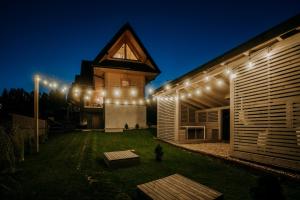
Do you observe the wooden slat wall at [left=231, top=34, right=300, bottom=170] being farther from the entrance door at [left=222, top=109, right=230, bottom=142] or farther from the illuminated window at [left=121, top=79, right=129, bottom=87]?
the illuminated window at [left=121, top=79, right=129, bottom=87]

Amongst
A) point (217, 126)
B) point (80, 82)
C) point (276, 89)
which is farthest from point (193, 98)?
point (80, 82)

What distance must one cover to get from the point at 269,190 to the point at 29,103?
153 feet

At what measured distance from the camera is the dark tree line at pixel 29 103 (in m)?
36.7

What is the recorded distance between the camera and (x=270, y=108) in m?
6.71

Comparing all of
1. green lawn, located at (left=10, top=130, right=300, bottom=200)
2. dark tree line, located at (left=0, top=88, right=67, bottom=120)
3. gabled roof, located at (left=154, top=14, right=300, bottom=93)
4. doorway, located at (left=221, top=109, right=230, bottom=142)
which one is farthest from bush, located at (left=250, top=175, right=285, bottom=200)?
dark tree line, located at (left=0, top=88, right=67, bottom=120)

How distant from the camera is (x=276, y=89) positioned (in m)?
6.53

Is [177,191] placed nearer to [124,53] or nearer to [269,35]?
[269,35]

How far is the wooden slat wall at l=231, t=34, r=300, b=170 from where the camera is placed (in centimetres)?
596

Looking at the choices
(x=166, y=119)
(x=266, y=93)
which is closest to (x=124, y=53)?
(x=166, y=119)

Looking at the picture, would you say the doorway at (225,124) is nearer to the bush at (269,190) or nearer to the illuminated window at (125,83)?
the illuminated window at (125,83)

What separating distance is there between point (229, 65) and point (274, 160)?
3.98 metres

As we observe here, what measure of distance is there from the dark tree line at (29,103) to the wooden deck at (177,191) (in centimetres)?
3297

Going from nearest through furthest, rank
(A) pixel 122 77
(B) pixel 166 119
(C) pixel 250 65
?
(C) pixel 250 65, (B) pixel 166 119, (A) pixel 122 77

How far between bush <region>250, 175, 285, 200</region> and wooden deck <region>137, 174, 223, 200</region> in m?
0.66
